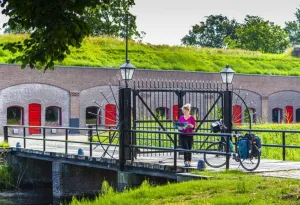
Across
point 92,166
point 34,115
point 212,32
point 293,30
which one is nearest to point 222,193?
point 92,166

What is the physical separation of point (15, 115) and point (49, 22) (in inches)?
1044

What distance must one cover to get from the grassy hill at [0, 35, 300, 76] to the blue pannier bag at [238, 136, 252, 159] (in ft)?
80.3

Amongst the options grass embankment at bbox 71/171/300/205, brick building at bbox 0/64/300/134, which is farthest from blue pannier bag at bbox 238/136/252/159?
brick building at bbox 0/64/300/134

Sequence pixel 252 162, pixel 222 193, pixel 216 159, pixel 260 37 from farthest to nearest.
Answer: pixel 260 37 < pixel 216 159 < pixel 252 162 < pixel 222 193

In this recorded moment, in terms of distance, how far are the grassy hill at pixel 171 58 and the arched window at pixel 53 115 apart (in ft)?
8.24

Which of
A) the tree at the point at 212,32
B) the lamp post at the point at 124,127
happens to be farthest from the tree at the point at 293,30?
the lamp post at the point at 124,127

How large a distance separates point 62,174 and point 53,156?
2.13ft

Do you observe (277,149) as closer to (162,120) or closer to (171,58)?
(162,120)

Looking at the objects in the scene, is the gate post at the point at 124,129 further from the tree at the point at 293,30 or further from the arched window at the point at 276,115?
the tree at the point at 293,30

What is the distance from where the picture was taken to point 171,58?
44875 mm

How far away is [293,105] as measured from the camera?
46.9 metres

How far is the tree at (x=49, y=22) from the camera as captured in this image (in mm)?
10859

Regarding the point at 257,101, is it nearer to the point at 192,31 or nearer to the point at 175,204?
the point at 175,204

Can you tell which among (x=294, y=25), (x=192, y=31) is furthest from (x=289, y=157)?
(x=294, y=25)
